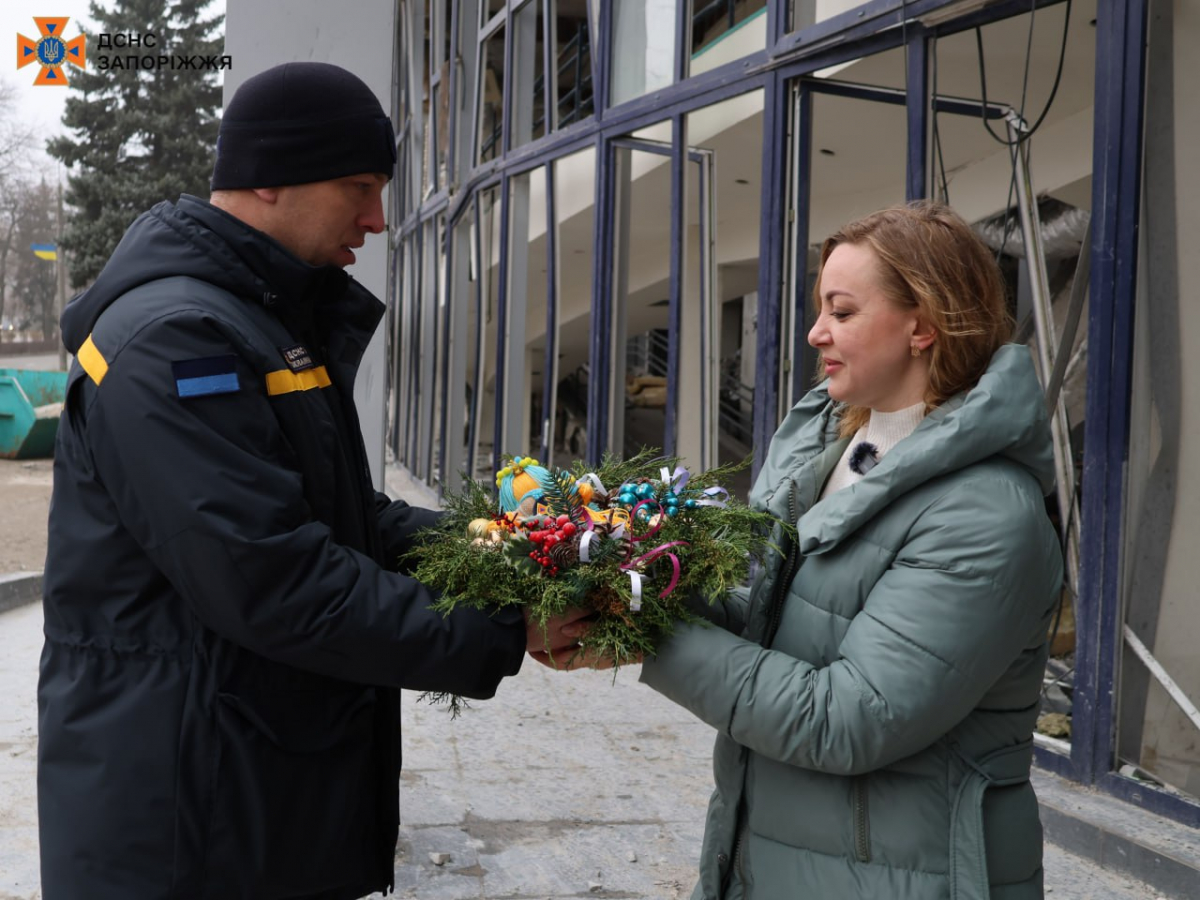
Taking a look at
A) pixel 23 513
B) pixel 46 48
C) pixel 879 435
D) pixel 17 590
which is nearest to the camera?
pixel 879 435

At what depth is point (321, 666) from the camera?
6.30ft

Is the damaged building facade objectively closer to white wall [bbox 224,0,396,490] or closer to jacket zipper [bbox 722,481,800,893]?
white wall [bbox 224,0,396,490]

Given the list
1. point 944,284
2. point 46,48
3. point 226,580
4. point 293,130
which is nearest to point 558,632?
point 226,580

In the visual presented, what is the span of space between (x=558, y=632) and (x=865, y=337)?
672 mm

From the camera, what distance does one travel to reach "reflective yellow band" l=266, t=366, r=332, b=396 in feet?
6.50

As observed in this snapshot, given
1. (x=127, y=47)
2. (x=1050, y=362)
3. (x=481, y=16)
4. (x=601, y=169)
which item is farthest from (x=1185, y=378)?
(x=127, y=47)

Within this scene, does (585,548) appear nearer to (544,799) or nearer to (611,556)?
(611,556)

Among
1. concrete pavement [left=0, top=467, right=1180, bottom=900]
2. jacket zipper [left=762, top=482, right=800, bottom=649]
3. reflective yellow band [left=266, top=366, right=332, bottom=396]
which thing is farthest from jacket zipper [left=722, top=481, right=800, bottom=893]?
concrete pavement [left=0, top=467, right=1180, bottom=900]

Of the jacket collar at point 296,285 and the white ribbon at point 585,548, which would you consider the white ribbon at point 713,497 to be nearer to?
the white ribbon at point 585,548

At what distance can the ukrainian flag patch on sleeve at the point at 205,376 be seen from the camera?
6.04 ft

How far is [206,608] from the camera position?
73.0 inches

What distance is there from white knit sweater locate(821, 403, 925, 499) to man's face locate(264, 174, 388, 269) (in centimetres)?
92

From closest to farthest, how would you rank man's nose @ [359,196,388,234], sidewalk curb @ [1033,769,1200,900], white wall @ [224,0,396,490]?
man's nose @ [359,196,388,234] → sidewalk curb @ [1033,769,1200,900] → white wall @ [224,0,396,490]

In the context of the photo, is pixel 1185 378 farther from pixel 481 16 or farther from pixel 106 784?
pixel 481 16
